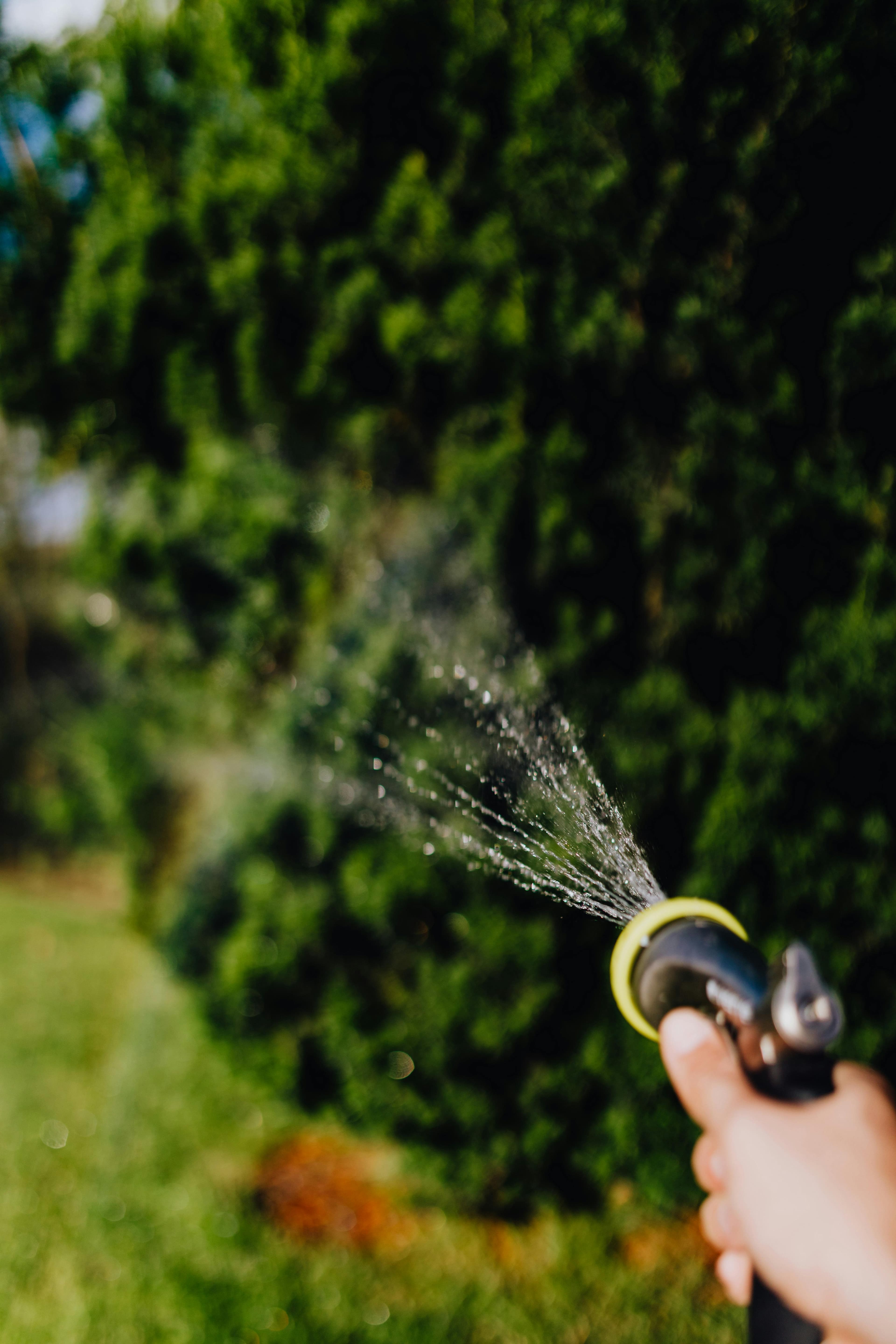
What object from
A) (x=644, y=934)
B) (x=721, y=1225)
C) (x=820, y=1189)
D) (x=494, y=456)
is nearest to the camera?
(x=820, y=1189)

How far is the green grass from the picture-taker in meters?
2.75

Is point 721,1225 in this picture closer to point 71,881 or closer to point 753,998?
point 753,998

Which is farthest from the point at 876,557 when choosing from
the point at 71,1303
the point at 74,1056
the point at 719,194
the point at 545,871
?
the point at 74,1056

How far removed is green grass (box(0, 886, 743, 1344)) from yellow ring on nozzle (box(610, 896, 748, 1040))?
2146 mm

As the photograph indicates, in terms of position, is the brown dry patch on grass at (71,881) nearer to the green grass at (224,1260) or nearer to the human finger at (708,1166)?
the green grass at (224,1260)

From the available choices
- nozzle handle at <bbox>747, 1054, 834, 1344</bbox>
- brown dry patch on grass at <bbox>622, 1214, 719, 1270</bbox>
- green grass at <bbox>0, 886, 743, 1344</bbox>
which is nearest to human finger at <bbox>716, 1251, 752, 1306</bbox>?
nozzle handle at <bbox>747, 1054, 834, 1344</bbox>

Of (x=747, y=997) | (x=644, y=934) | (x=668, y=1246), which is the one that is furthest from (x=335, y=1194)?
(x=747, y=997)

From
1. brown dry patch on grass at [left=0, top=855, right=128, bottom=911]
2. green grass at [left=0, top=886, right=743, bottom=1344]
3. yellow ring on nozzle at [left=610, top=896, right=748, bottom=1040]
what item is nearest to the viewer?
yellow ring on nozzle at [left=610, top=896, right=748, bottom=1040]

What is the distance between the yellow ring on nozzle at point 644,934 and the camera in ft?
4.19

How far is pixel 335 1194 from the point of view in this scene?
11.2ft

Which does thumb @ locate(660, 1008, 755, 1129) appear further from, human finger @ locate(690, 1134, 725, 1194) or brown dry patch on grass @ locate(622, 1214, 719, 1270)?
brown dry patch on grass @ locate(622, 1214, 719, 1270)

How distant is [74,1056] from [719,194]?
17.2 feet

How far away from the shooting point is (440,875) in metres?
2.83

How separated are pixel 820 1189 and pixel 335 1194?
123 inches
